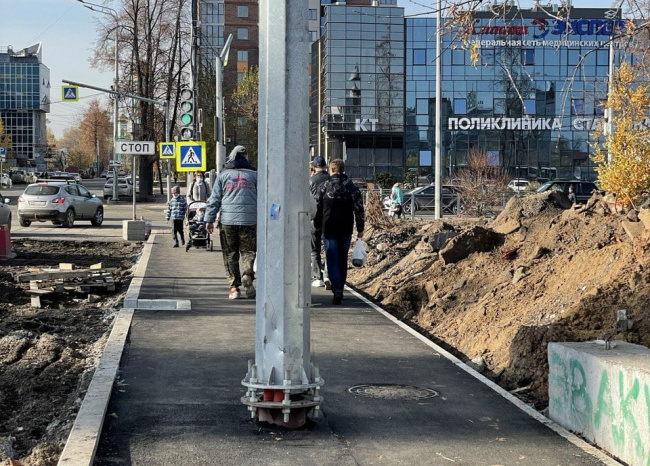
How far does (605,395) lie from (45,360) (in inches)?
212

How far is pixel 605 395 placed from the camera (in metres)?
5.85

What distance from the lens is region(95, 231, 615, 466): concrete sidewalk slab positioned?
5.64m

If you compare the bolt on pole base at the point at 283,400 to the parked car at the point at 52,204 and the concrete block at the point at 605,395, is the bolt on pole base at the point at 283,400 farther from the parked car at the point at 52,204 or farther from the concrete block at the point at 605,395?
the parked car at the point at 52,204

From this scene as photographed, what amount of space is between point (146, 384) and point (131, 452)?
1.74 meters

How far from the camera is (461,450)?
5.79 m

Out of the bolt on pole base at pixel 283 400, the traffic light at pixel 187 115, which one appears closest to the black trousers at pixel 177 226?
the traffic light at pixel 187 115

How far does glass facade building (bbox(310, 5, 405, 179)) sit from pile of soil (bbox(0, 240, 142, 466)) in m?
52.8

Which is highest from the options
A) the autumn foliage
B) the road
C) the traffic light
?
the traffic light

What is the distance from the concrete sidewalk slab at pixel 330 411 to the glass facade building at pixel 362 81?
59.2m

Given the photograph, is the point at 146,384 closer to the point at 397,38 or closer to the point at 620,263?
the point at 620,263

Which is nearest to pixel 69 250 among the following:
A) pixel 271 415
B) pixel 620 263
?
pixel 620 263

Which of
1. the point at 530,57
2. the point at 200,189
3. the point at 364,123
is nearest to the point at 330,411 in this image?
the point at 200,189

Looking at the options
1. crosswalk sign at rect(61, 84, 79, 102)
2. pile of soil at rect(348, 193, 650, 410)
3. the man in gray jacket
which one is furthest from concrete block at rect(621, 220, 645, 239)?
crosswalk sign at rect(61, 84, 79, 102)

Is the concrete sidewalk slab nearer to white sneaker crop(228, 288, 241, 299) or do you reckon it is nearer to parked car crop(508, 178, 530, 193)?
white sneaker crop(228, 288, 241, 299)
